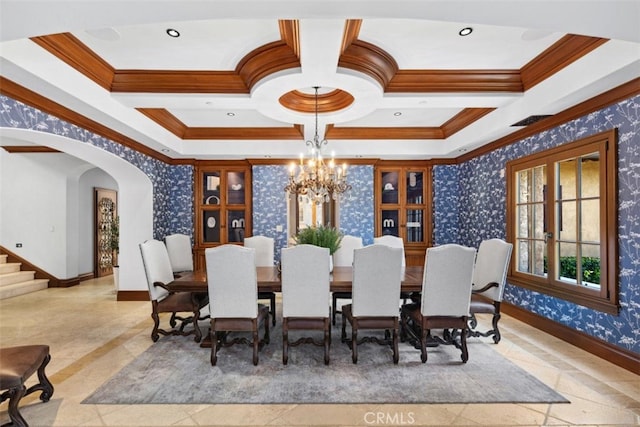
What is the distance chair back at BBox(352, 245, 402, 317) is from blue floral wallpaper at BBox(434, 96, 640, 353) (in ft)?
6.38

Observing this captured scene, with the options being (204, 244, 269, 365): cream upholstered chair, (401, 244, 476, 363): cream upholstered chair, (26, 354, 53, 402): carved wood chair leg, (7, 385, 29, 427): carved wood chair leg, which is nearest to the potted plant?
(204, 244, 269, 365): cream upholstered chair

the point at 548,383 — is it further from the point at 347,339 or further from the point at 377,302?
the point at 347,339

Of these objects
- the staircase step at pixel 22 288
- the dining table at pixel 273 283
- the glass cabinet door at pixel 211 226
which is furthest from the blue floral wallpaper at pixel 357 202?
the staircase step at pixel 22 288

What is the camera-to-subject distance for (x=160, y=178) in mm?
5930

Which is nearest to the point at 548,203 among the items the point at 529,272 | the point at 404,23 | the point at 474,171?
the point at 529,272

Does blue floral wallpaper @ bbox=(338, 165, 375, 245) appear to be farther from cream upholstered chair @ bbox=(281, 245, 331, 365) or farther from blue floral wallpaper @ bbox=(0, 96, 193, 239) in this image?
cream upholstered chair @ bbox=(281, 245, 331, 365)

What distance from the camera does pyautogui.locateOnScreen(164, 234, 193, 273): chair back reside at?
191 inches

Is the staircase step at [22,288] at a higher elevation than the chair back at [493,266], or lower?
lower

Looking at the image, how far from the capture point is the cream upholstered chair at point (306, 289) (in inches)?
112

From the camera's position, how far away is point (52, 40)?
2.66 m

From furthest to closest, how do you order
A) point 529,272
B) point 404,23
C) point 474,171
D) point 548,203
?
1. point 474,171
2. point 529,272
3. point 548,203
4. point 404,23

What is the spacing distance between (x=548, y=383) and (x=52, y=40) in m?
4.69

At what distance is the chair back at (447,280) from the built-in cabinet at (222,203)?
13.6 feet

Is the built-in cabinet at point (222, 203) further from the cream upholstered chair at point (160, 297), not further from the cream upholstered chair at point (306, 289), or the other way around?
the cream upholstered chair at point (306, 289)
